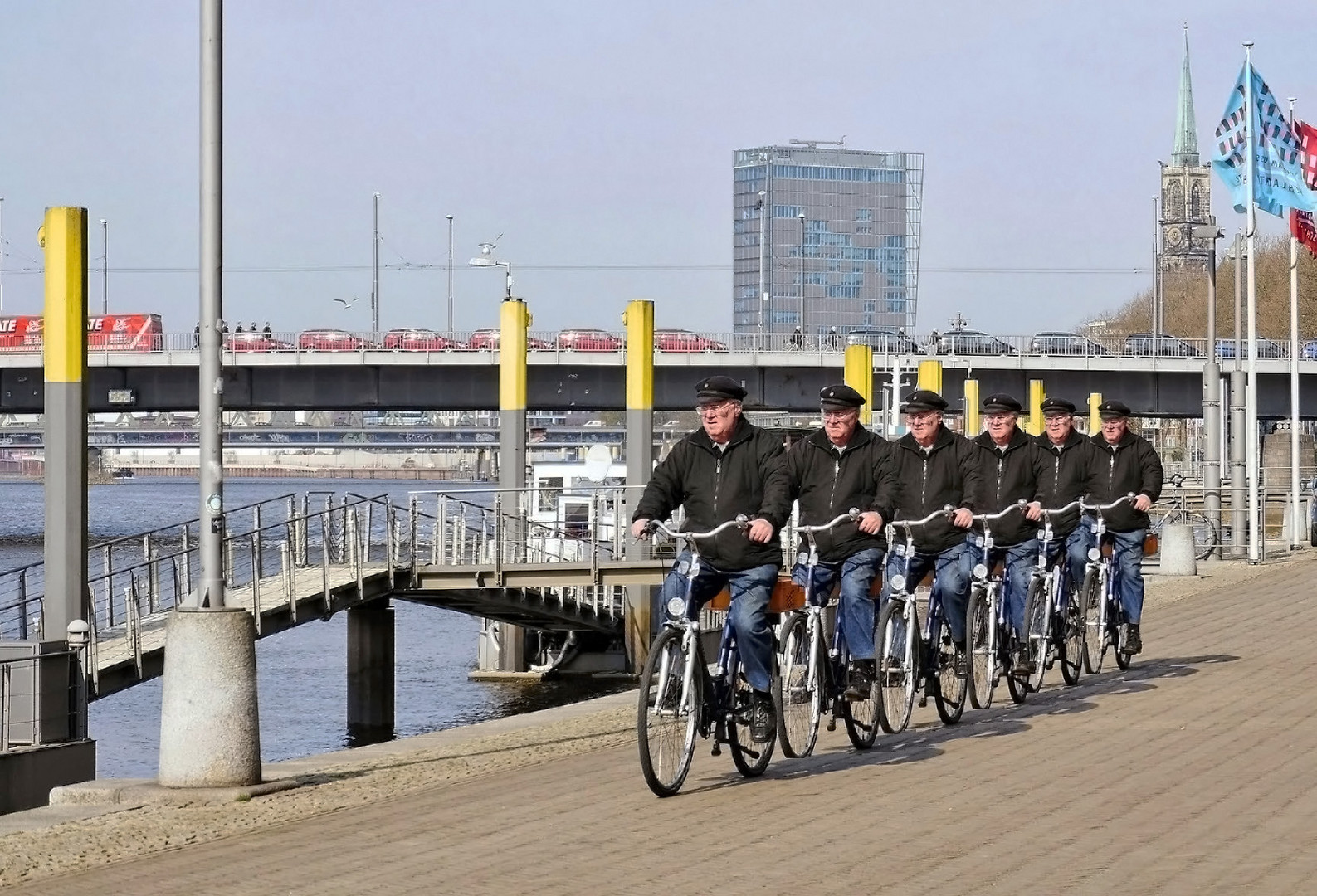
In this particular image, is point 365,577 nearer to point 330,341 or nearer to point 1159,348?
point 330,341

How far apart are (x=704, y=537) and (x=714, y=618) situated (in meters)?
19.8

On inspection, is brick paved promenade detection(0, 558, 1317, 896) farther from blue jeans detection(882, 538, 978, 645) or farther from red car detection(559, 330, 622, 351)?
red car detection(559, 330, 622, 351)

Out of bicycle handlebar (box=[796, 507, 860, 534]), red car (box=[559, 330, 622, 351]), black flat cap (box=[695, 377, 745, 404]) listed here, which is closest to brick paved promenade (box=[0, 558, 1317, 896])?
bicycle handlebar (box=[796, 507, 860, 534])

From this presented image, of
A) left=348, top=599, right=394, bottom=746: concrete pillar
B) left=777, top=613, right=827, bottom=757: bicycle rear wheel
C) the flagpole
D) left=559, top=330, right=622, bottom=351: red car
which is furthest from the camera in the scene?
left=559, top=330, right=622, bottom=351: red car

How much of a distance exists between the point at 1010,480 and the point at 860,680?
348cm

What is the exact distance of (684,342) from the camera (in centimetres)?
6775

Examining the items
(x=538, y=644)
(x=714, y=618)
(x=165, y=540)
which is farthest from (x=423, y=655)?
(x=165, y=540)

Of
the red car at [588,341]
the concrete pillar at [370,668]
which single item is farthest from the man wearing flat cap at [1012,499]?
the red car at [588,341]

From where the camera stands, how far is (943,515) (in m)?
13.1

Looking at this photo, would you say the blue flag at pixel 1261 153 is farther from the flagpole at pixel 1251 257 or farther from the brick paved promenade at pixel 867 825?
the brick paved promenade at pixel 867 825

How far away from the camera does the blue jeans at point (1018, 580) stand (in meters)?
14.7

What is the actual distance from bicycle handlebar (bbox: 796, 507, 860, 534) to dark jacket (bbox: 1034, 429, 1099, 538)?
4.45 m

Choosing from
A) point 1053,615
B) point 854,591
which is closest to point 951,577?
point 854,591

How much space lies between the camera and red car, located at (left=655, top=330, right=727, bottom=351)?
67500 millimetres
